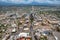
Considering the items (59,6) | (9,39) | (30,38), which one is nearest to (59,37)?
(30,38)

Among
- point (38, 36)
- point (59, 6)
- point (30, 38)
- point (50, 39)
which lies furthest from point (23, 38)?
point (59, 6)

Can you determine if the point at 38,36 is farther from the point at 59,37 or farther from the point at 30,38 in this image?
the point at 59,37

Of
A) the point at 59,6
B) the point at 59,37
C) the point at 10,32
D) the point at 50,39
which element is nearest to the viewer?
the point at 50,39

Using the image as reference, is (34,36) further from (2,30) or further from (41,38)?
(2,30)

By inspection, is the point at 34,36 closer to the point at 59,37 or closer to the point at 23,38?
the point at 23,38

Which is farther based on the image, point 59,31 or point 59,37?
point 59,31

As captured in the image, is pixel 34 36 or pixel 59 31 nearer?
pixel 34 36

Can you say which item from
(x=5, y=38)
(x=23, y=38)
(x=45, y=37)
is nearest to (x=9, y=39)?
(x=5, y=38)

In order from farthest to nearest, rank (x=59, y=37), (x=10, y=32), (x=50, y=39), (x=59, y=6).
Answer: (x=59, y=6), (x=10, y=32), (x=59, y=37), (x=50, y=39)
